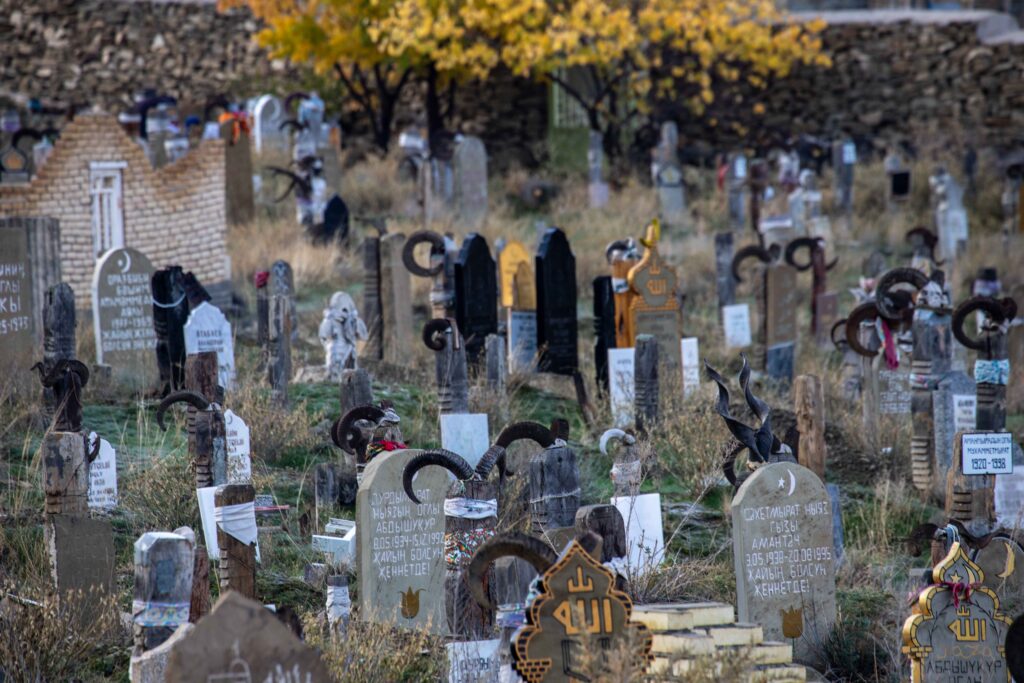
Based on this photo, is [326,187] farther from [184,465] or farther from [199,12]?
[184,465]

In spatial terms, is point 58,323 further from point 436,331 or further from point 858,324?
point 858,324

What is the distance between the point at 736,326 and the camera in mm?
13266

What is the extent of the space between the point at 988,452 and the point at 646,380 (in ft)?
9.35

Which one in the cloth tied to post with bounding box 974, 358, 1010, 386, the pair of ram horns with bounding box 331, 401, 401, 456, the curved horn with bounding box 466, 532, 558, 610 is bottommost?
the curved horn with bounding box 466, 532, 558, 610

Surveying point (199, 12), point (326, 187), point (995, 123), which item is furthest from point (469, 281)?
point (199, 12)

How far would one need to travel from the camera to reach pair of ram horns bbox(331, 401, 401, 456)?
24.5ft

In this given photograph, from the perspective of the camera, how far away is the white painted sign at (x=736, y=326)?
13.2 metres

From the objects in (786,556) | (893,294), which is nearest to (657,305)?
(893,294)

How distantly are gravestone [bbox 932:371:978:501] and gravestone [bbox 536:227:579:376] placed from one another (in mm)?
2677

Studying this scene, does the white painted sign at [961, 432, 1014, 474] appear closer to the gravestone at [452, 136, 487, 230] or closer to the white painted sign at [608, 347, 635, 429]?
the white painted sign at [608, 347, 635, 429]

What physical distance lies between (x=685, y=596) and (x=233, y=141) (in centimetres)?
1074

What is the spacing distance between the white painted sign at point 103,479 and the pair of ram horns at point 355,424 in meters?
1.10

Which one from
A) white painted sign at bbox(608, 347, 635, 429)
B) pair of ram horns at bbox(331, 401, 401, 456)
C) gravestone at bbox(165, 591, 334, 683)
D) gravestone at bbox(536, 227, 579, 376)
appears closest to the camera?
gravestone at bbox(165, 591, 334, 683)

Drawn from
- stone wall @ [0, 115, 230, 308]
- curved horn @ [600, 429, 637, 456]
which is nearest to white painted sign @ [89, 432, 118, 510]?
curved horn @ [600, 429, 637, 456]
